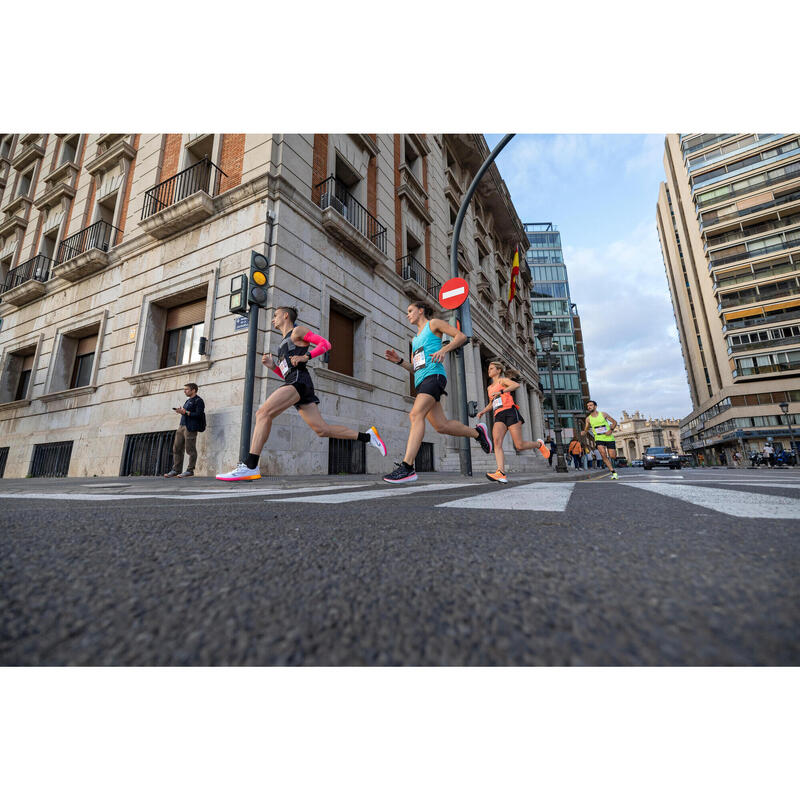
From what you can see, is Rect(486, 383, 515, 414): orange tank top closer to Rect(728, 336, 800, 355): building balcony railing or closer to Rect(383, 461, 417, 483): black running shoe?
Rect(383, 461, 417, 483): black running shoe

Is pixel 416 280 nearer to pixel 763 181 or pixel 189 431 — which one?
pixel 189 431

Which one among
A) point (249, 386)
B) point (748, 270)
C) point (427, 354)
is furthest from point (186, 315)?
point (748, 270)

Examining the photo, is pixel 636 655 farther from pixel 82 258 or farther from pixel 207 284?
pixel 82 258

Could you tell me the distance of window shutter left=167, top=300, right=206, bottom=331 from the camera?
371 inches

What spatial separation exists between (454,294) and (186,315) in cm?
671

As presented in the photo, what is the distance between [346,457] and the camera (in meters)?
9.34

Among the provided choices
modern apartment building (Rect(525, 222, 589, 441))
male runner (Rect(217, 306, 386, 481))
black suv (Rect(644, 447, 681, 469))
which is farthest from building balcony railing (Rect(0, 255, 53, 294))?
modern apartment building (Rect(525, 222, 589, 441))

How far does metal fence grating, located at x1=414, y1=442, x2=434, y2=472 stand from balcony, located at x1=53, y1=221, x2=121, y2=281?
1036 cm

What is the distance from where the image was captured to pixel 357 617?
2.01 ft

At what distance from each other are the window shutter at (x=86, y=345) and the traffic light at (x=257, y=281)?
27.8 ft

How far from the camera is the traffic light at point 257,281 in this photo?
611cm

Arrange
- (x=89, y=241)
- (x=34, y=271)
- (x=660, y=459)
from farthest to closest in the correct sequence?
1. (x=660, y=459)
2. (x=34, y=271)
3. (x=89, y=241)

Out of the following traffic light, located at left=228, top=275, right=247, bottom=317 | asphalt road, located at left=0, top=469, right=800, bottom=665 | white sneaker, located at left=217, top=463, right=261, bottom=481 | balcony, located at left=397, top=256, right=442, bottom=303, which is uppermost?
balcony, located at left=397, top=256, right=442, bottom=303

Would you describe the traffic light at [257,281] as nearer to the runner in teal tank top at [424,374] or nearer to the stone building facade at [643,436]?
the runner in teal tank top at [424,374]
